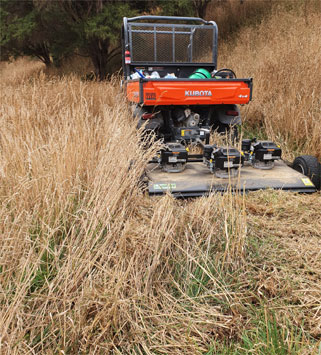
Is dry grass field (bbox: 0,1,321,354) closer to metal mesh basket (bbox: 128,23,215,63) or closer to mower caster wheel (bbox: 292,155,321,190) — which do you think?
mower caster wheel (bbox: 292,155,321,190)

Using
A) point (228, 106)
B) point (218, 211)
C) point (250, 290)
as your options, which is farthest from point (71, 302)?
point (228, 106)

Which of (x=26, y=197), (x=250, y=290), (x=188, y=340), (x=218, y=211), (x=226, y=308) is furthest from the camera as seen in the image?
(x=218, y=211)

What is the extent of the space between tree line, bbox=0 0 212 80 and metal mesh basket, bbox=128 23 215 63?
6.15m

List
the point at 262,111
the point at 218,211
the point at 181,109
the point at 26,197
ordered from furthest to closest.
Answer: the point at 262,111
the point at 181,109
the point at 218,211
the point at 26,197

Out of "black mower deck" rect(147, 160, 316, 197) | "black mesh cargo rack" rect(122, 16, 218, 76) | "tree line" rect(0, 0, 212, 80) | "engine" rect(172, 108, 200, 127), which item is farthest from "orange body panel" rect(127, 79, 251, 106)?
"tree line" rect(0, 0, 212, 80)

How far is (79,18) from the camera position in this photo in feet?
39.0

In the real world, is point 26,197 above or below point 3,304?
above

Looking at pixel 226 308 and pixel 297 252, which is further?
pixel 297 252

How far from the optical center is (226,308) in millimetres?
1735

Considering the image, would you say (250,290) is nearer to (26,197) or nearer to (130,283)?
(130,283)

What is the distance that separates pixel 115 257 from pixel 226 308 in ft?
2.00

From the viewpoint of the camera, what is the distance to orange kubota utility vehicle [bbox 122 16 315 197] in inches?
124

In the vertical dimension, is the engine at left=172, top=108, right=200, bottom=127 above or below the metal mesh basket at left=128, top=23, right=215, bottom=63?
below

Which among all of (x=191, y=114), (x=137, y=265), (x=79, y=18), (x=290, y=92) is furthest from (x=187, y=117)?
(x=79, y=18)
